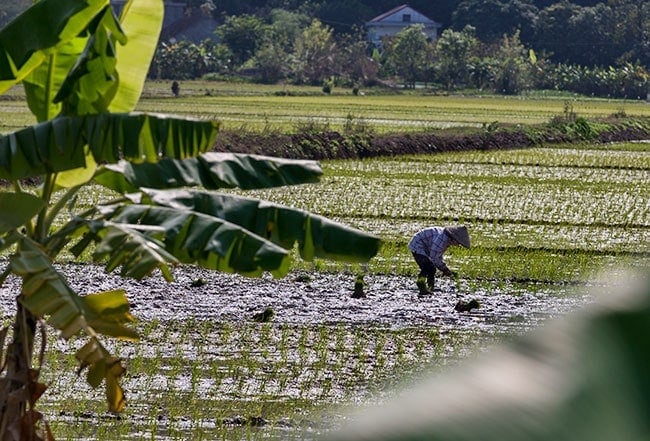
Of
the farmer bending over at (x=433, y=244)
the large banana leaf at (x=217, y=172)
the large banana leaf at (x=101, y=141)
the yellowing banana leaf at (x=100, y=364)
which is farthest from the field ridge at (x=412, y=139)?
the large banana leaf at (x=101, y=141)

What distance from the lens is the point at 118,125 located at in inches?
148

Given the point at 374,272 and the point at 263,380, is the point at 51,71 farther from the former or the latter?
the point at 374,272

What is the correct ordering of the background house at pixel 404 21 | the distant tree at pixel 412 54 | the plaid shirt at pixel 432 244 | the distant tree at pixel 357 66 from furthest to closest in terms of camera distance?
the background house at pixel 404 21 < the distant tree at pixel 412 54 < the distant tree at pixel 357 66 < the plaid shirt at pixel 432 244

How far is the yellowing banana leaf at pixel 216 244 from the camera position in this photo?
367 cm

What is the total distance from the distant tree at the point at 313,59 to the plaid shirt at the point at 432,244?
161ft

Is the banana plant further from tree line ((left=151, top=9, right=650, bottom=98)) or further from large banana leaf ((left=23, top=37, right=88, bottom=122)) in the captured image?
tree line ((left=151, top=9, right=650, bottom=98))

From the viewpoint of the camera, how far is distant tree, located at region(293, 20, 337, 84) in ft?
191

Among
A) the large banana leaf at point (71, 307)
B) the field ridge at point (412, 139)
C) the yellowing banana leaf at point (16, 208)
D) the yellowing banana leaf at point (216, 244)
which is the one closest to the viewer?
the large banana leaf at point (71, 307)

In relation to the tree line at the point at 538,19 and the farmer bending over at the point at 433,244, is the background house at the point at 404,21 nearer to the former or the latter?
the tree line at the point at 538,19

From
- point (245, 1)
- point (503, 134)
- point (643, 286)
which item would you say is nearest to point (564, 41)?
point (245, 1)

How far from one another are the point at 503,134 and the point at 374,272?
1580cm

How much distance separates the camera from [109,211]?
4000mm

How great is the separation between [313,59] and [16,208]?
55.5 m

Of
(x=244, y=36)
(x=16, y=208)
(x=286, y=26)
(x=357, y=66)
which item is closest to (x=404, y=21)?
(x=286, y=26)
